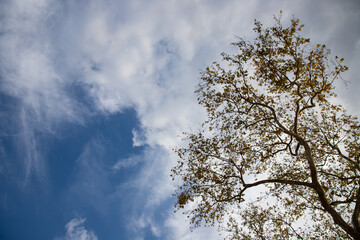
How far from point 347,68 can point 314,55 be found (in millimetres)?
1983

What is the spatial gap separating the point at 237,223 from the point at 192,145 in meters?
15.1

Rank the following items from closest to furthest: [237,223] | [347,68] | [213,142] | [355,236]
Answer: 1. [355,236]
2. [347,68]
3. [213,142]
4. [237,223]

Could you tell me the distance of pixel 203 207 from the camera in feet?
39.2

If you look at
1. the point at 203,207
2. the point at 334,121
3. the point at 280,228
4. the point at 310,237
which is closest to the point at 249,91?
the point at 334,121

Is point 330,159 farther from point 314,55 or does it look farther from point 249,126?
point 314,55

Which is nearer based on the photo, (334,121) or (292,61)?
(292,61)

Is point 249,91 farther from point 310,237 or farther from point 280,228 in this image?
point 310,237

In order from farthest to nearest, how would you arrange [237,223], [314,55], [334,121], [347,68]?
[237,223], [334,121], [314,55], [347,68]

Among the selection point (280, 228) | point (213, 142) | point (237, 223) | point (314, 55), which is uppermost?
point (314, 55)

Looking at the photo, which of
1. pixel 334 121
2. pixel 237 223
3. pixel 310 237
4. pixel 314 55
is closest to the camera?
pixel 314 55

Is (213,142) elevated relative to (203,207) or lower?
elevated

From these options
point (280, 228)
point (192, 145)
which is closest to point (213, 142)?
point (192, 145)

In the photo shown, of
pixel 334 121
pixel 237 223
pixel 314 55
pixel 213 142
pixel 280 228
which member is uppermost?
pixel 314 55

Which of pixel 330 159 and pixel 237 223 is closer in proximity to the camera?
pixel 330 159
